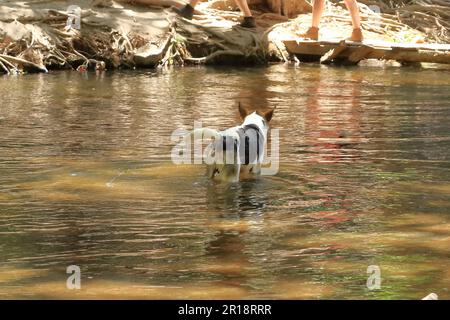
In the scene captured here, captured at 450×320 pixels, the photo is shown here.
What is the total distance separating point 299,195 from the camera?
787 centimetres

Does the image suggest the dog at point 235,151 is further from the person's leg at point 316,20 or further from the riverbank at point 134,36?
the person's leg at point 316,20

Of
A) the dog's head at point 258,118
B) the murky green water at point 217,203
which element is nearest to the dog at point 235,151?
the dog's head at point 258,118

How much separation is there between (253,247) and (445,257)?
115 centimetres

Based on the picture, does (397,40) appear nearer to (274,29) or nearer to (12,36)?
(274,29)

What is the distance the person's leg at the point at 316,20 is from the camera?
54.3 ft

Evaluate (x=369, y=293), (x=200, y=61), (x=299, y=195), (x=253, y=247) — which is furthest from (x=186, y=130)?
(x=200, y=61)

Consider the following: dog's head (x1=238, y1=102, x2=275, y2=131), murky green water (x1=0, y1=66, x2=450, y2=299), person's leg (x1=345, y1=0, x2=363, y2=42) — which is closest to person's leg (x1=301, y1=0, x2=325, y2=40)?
person's leg (x1=345, y1=0, x2=363, y2=42)

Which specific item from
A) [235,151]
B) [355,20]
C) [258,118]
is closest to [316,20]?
[355,20]

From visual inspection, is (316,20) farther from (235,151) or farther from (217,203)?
(217,203)

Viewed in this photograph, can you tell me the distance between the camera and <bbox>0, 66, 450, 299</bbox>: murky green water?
5.91m

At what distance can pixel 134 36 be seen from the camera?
16.3 m

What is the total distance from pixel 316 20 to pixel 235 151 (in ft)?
30.7

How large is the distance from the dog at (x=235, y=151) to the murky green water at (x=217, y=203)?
0.48ft

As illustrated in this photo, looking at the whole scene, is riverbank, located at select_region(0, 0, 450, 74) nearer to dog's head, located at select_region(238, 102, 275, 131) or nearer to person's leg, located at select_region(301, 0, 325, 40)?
person's leg, located at select_region(301, 0, 325, 40)
